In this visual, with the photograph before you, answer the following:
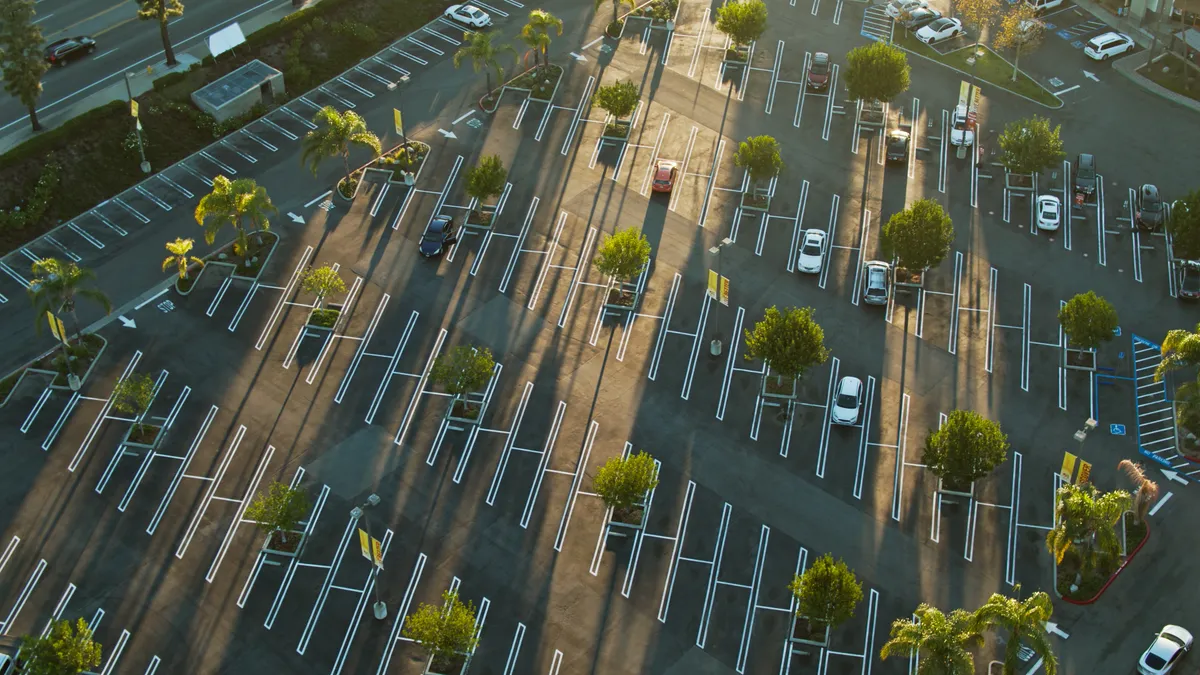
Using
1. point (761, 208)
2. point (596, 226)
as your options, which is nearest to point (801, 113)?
point (761, 208)

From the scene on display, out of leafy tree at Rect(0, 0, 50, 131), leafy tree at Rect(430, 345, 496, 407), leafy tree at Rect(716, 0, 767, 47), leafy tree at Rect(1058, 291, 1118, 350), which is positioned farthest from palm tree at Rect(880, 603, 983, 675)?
leafy tree at Rect(0, 0, 50, 131)

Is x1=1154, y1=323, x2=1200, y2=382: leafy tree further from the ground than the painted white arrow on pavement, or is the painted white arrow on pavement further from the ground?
x1=1154, y1=323, x2=1200, y2=382: leafy tree

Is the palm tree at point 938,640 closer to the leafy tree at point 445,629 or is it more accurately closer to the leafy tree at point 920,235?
the leafy tree at point 445,629

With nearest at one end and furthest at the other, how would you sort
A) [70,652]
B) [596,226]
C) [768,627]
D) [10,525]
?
[70,652] < [768,627] < [10,525] < [596,226]

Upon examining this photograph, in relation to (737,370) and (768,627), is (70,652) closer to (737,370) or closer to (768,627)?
(768,627)

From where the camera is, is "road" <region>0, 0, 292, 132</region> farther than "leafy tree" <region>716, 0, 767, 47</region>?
No

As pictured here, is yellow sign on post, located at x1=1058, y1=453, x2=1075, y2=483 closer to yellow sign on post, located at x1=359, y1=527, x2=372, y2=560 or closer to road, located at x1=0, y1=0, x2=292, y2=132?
yellow sign on post, located at x1=359, y1=527, x2=372, y2=560
